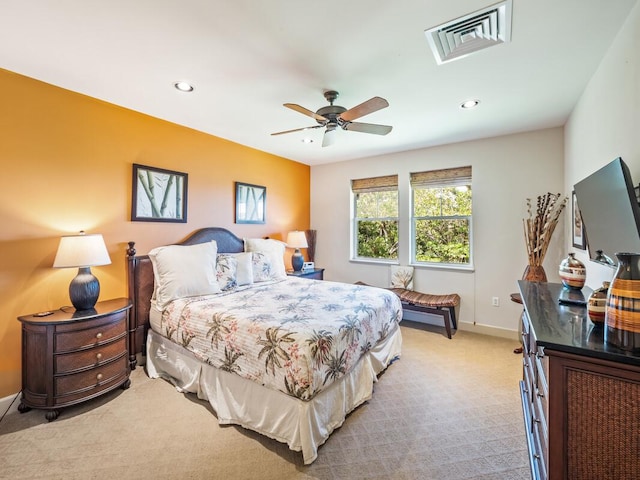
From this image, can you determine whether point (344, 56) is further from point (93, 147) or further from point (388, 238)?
point (388, 238)

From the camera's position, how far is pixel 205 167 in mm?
3734

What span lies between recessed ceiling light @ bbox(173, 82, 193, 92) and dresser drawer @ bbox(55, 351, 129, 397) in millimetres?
2354

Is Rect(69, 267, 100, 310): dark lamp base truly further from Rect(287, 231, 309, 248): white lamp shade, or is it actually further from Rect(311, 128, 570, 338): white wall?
Rect(311, 128, 570, 338): white wall

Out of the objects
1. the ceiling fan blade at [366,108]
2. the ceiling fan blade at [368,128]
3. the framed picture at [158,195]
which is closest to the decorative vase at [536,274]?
the ceiling fan blade at [368,128]

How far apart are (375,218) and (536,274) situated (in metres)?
2.38

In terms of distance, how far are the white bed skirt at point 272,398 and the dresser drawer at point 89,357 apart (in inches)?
15.4

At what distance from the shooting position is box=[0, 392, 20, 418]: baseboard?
7.20ft

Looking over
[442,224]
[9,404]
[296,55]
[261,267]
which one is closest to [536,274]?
[442,224]

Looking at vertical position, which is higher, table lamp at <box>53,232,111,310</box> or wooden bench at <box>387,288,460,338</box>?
table lamp at <box>53,232,111,310</box>

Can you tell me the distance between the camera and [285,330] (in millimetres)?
1962

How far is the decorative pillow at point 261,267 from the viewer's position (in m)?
3.69

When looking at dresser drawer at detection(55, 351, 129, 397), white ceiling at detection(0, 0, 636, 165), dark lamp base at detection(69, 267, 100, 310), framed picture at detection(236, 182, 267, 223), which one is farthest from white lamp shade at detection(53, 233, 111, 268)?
framed picture at detection(236, 182, 267, 223)

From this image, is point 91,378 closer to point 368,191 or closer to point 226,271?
point 226,271

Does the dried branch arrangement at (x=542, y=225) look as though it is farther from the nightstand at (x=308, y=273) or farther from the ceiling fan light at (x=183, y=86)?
the ceiling fan light at (x=183, y=86)
